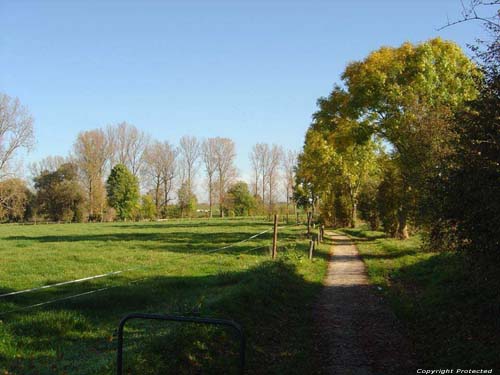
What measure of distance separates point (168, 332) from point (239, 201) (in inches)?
3272

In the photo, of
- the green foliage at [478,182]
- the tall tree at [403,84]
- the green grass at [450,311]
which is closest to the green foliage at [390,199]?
the tall tree at [403,84]

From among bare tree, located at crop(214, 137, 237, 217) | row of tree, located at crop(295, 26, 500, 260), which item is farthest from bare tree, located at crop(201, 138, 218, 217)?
row of tree, located at crop(295, 26, 500, 260)

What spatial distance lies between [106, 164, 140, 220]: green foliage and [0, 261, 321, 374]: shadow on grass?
226 ft

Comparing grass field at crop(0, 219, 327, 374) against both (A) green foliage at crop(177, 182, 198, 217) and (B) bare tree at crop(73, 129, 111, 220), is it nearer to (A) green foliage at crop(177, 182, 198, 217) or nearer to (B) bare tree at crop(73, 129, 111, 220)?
(B) bare tree at crop(73, 129, 111, 220)

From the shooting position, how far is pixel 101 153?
81062 millimetres

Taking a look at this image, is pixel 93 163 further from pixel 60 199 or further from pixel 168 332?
pixel 168 332

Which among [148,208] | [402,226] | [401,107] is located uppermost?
[401,107]

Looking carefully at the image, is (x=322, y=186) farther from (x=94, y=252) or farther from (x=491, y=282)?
(x=491, y=282)

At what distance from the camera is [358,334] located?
8008 millimetres

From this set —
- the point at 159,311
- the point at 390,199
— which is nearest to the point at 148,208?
the point at 390,199

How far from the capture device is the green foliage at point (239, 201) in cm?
8956

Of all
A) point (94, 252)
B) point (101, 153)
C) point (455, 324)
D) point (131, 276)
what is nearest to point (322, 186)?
point (94, 252)

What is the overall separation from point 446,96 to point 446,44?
3835 mm

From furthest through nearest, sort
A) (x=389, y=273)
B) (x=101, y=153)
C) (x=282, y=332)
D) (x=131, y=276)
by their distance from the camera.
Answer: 1. (x=101, y=153)
2. (x=389, y=273)
3. (x=131, y=276)
4. (x=282, y=332)
